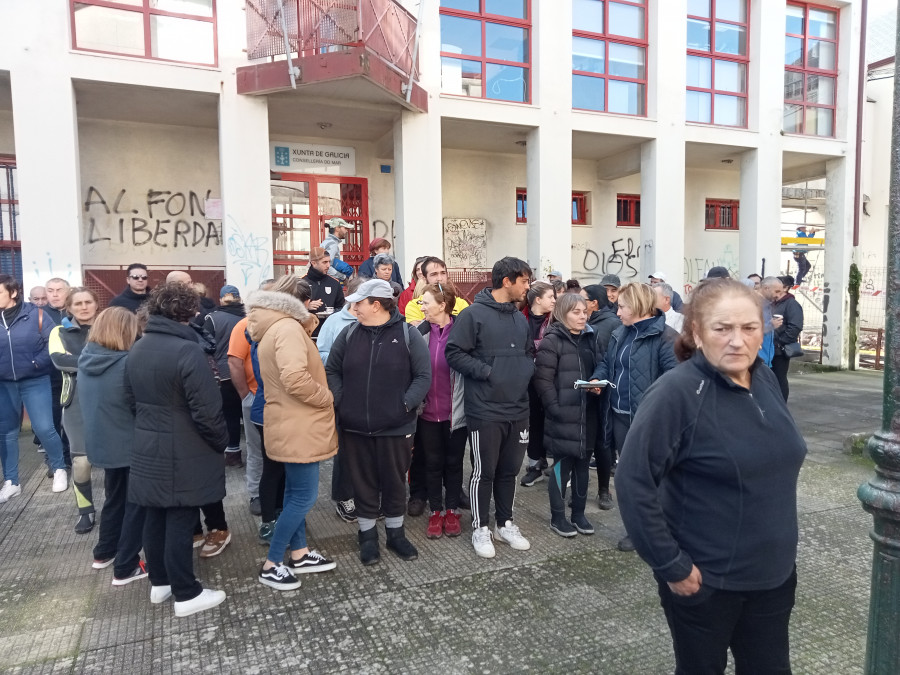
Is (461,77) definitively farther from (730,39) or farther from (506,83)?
(730,39)

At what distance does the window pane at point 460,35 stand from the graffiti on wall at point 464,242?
326 centimetres

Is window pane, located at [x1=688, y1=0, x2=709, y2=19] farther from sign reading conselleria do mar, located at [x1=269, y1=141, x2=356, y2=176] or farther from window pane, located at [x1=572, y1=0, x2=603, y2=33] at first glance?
sign reading conselleria do mar, located at [x1=269, y1=141, x2=356, y2=176]

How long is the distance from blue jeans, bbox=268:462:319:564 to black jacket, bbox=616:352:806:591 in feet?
7.45

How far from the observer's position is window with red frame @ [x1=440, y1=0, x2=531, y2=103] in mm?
10547

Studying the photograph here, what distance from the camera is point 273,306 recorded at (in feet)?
11.8

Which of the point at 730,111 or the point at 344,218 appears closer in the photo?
the point at 344,218

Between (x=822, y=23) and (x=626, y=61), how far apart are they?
570 centimetres

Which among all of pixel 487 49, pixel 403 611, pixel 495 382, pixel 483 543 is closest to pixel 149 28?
pixel 487 49

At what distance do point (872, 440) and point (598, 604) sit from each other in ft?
6.36

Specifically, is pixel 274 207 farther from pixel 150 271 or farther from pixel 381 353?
pixel 381 353

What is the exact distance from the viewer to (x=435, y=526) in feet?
14.3

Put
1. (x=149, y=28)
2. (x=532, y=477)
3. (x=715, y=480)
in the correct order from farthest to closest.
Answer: (x=149, y=28), (x=532, y=477), (x=715, y=480)

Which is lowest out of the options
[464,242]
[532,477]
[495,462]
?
[532,477]

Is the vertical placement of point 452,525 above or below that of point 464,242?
below
